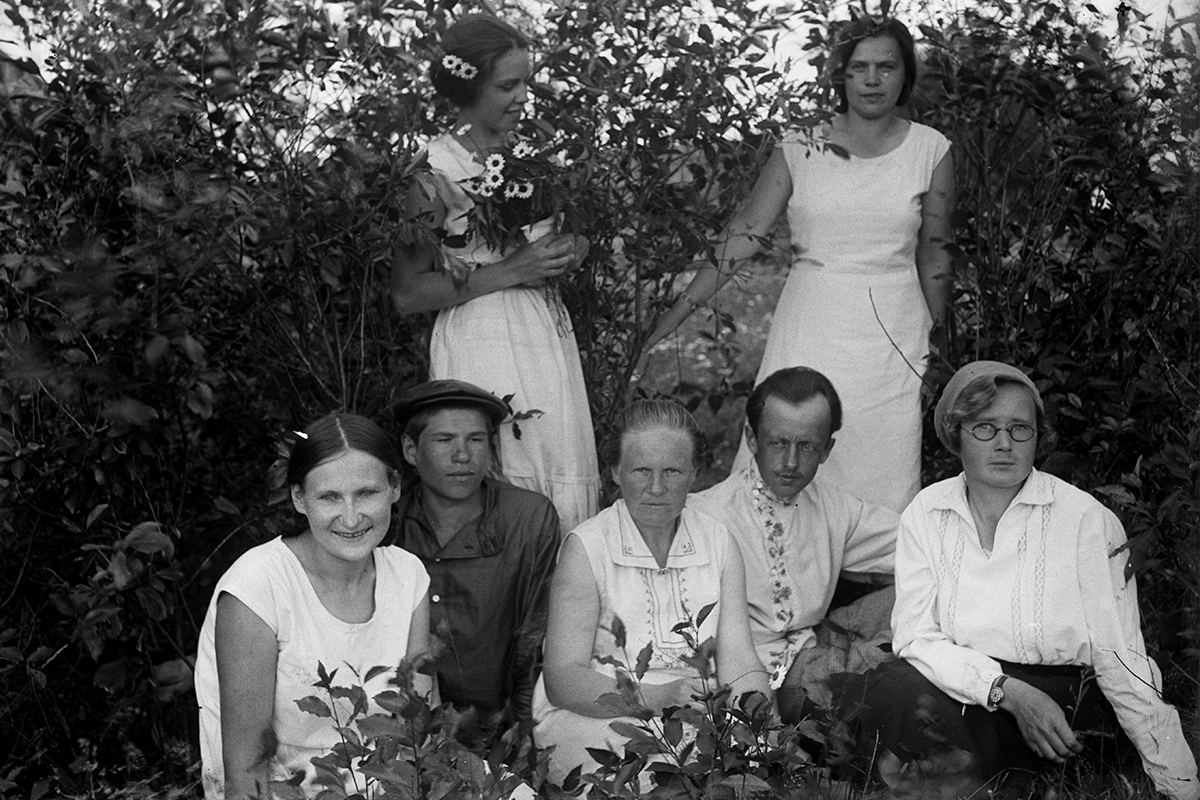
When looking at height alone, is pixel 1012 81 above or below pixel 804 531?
above

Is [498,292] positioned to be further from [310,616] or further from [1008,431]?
[1008,431]

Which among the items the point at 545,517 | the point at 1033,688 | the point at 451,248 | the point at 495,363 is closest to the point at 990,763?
the point at 1033,688

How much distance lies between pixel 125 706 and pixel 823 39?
2533mm

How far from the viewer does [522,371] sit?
3.85 meters

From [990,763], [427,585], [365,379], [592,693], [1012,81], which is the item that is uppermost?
[1012,81]

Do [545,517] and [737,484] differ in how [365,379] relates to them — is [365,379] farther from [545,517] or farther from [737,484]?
[737,484]

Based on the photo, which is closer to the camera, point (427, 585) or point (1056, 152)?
point (427, 585)

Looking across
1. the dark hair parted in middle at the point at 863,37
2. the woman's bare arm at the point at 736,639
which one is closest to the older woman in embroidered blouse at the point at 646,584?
the woman's bare arm at the point at 736,639

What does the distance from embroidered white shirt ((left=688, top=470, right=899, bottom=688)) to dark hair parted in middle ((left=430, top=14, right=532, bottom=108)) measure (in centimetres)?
124

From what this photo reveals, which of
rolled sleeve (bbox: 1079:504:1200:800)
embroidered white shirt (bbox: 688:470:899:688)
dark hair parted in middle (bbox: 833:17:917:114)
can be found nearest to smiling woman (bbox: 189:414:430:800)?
embroidered white shirt (bbox: 688:470:899:688)

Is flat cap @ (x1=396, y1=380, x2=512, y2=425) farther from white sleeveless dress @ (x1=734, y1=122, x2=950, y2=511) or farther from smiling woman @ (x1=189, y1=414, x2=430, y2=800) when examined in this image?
white sleeveless dress @ (x1=734, y1=122, x2=950, y2=511)

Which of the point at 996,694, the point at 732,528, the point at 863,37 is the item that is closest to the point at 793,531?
the point at 732,528

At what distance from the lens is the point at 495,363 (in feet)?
12.6

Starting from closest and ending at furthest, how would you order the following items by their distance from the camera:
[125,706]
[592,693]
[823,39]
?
1. [592,693]
2. [125,706]
3. [823,39]
